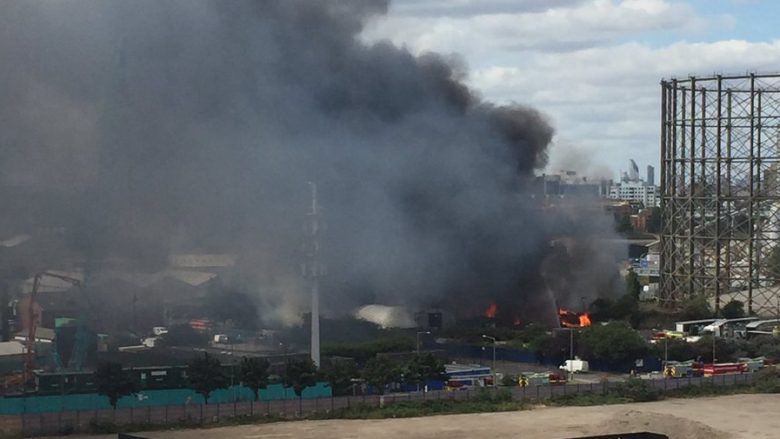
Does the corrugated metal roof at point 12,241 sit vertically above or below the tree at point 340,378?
above

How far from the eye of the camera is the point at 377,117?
56.9 metres

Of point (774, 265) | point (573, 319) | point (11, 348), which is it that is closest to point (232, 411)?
point (11, 348)

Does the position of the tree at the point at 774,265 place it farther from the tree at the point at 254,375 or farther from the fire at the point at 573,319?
the tree at the point at 254,375

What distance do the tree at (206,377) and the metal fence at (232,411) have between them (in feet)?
2.22

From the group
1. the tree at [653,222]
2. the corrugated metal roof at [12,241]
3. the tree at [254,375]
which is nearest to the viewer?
the tree at [254,375]

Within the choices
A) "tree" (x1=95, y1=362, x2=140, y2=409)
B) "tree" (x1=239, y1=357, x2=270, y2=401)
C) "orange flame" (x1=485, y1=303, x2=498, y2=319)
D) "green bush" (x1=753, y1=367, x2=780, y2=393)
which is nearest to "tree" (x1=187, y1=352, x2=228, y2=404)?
"tree" (x1=239, y1=357, x2=270, y2=401)

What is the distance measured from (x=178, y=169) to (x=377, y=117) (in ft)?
35.7

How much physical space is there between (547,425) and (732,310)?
23.3 meters

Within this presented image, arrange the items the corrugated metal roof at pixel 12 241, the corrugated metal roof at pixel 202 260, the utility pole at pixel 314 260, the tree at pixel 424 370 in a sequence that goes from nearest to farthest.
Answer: the tree at pixel 424 370 → the utility pole at pixel 314 260 → the corrugated metal roof at pixel 12 241 → the corrugated metal roof at pixel 202 260

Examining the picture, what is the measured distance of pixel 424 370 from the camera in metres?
37.2

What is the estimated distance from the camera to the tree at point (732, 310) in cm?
5303

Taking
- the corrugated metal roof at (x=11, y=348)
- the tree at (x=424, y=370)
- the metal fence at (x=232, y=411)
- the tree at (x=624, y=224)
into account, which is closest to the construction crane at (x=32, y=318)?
the corrugated metal roof at (x=11, y=348)

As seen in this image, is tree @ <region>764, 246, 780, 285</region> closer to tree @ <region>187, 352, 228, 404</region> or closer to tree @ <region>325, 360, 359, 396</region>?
tree @ <region>325, 360, 359, 396</region>

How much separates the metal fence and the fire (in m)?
14.6
